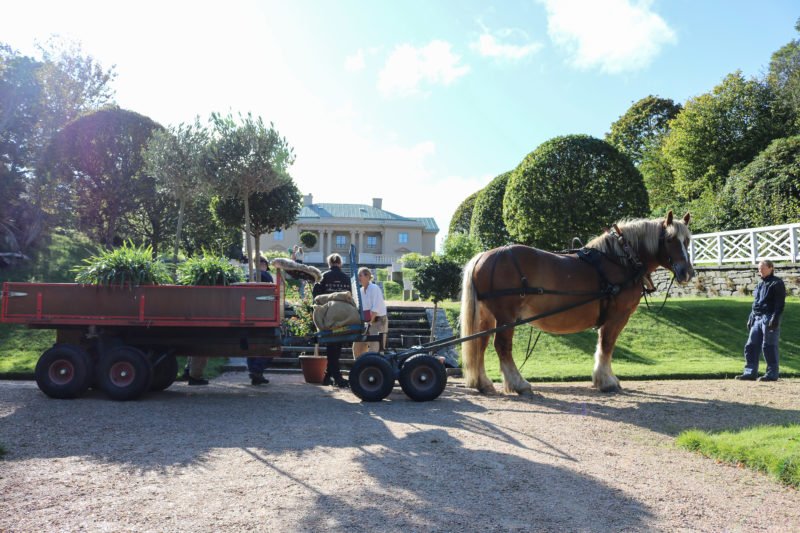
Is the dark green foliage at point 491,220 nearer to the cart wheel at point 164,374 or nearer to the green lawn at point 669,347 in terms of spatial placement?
the green lawn at point 669,347

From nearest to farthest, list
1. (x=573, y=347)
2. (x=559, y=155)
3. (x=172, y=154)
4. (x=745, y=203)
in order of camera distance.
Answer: (x=573, y=347) < (x=172, y=154) < (x=559, y=155) < (x=745, y=203)

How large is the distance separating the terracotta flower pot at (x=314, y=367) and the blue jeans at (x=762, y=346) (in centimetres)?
740

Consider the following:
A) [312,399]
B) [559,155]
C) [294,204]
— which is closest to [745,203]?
[559,155]

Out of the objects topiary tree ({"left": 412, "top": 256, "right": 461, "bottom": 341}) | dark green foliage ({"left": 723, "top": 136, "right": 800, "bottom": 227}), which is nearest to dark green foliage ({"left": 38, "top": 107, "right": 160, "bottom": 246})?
topiary tree ({"left": 412, "top": 256, "right": 461, "bottom": 341})

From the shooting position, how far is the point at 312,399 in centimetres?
799

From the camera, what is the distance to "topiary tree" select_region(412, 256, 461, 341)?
13.1 m

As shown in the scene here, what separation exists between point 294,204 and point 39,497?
18.7 m

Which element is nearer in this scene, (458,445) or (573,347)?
(458,445)

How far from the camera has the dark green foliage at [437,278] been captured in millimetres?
13117

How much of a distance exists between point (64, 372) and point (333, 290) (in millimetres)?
3981

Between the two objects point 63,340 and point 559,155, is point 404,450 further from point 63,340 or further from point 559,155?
point 559,155

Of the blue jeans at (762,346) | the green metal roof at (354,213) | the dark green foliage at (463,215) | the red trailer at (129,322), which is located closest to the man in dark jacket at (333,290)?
the red trailer at (129,322)

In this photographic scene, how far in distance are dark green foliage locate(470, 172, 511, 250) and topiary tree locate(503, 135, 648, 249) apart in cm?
1024

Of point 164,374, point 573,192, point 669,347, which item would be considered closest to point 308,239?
point 573,192
